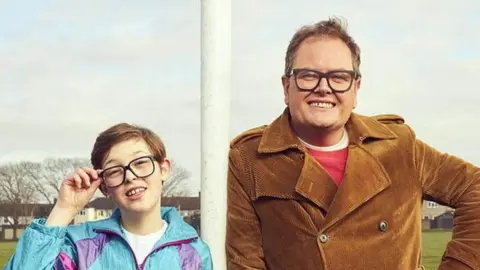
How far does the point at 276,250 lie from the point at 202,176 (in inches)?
20.4

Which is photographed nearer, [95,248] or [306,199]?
[95,248]

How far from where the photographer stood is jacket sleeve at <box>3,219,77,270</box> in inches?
132

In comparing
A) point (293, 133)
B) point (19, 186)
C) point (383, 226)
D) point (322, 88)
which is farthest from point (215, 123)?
point (19, 186)

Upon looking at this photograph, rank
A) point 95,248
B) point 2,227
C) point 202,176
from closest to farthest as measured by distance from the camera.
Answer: point 95,248
point 202,176
point 2,227

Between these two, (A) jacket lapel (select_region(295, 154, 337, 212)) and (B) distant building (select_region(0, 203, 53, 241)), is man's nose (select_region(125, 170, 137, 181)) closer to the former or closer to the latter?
(A) jacket lapel (select_region(295, 154, 337, 212))

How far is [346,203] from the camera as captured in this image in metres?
3.81

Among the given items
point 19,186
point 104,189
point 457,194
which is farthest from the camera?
point 19,186

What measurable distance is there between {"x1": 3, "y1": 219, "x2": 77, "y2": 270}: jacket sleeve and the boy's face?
0.30 m

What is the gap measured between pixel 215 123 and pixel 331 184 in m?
0.66

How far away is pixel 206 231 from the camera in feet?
12.5

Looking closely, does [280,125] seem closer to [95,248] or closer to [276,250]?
[276,250]

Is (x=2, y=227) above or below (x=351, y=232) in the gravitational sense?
below

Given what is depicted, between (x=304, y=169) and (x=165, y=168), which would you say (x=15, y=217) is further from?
(x=304, y=169)

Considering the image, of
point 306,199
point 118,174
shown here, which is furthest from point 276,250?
point 118,174
